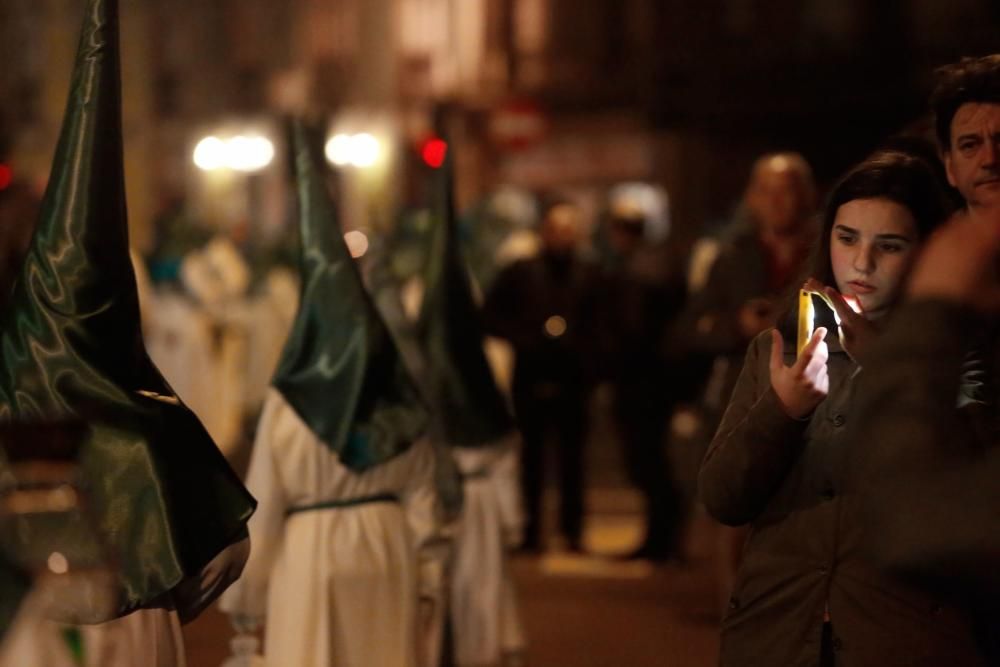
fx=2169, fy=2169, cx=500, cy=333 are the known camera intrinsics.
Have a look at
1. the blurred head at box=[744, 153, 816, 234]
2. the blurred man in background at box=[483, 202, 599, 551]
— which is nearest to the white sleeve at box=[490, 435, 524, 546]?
the blurred head at box=[744, 153, 816, 234]

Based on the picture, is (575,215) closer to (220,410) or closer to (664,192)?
(220,410)

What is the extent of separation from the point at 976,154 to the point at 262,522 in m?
2.86

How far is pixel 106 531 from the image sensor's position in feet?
16.0

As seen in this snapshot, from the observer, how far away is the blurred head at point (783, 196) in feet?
30.4

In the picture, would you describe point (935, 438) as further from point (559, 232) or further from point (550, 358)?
point (559, 232)

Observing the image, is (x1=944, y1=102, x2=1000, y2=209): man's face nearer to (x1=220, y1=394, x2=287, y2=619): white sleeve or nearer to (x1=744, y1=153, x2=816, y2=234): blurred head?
(x1=220, y1=394, x2=287, y2=619): white sleeve

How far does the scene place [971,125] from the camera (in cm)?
460

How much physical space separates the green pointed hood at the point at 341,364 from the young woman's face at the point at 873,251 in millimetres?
2688

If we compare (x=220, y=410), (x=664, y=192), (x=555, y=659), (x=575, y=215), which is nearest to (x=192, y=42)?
(x=664, y=192)

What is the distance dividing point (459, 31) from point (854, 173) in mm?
46312

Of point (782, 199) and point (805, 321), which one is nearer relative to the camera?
point (805, 321)

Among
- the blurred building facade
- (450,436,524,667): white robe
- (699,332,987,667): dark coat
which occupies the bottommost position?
(450,436,524,667): white robe

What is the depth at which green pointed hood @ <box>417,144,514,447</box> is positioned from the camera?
29.2 ft

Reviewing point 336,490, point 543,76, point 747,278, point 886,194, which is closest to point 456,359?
point 747,278
